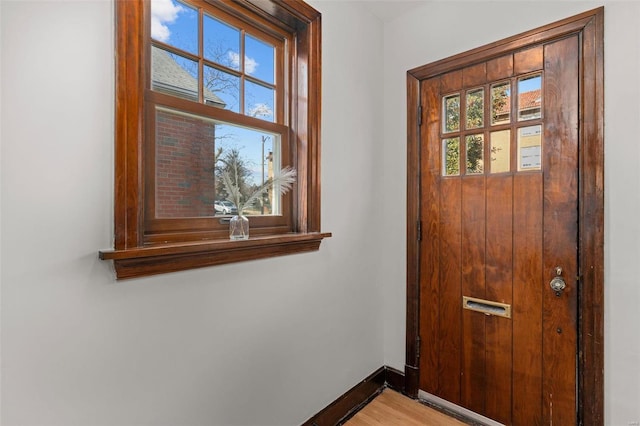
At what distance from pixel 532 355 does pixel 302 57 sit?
2079mm

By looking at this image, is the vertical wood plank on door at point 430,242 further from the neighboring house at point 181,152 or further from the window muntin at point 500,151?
the neighboring house at point 181,152

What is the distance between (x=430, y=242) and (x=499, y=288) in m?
0.48

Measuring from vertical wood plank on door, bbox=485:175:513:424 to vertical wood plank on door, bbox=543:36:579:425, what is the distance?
6.8 inches

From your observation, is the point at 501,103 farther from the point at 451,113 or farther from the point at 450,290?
the point at 450,290

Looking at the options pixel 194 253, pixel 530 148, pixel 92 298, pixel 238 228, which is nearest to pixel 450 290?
pixel 530 148

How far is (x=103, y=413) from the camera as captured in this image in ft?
3.50

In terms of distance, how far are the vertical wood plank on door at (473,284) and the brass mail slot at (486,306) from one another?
3cm

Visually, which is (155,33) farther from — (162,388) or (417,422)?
(417,422)

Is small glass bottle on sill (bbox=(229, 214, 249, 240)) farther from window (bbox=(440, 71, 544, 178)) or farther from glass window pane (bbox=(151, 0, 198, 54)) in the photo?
window (bbox=(440, 71, 544, 178))

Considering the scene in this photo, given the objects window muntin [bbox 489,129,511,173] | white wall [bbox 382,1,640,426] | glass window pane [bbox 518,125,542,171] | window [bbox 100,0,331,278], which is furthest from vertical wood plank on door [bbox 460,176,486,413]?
window [bbox 100,0,331,278]

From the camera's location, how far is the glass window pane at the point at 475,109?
75.7 inches

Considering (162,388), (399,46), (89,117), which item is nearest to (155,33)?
(89,117)

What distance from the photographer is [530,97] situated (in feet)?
5.77

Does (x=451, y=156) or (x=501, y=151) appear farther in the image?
(x=451, y=156)
